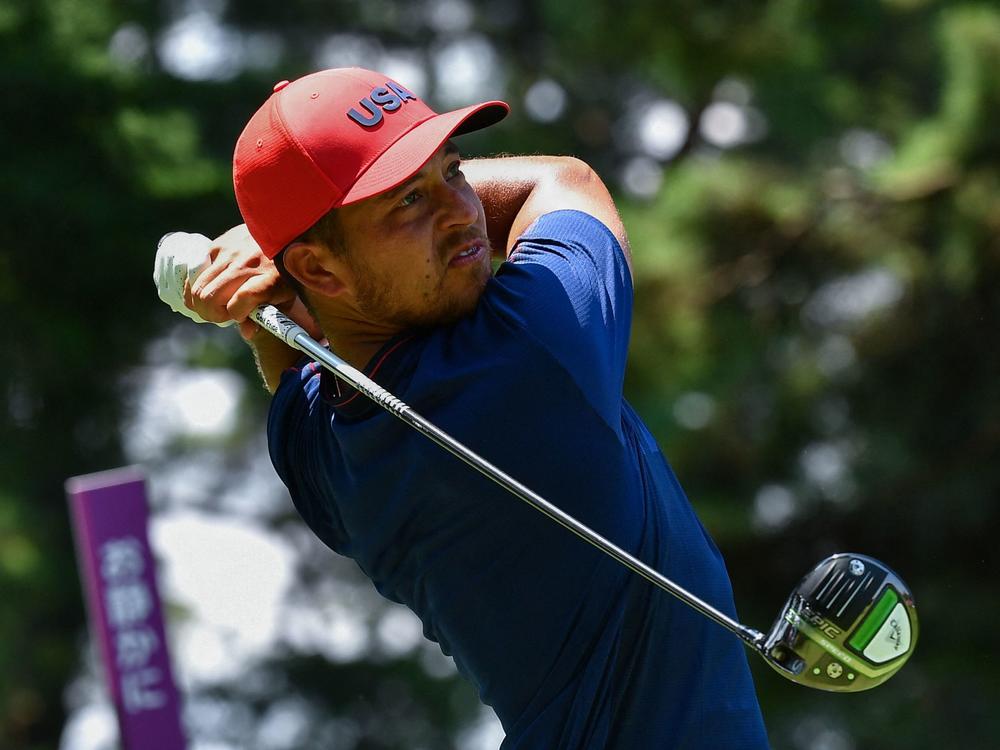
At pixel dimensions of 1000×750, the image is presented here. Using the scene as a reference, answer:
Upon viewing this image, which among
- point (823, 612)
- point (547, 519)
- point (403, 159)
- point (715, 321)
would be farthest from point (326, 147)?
point (715, 321)

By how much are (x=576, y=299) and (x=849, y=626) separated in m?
0.57

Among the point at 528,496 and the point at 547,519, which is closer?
the point at 528,496

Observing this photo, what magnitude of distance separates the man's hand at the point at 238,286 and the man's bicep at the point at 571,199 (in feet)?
1.27

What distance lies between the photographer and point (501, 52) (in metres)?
13.8

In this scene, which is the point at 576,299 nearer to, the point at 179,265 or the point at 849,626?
the point at 849,626

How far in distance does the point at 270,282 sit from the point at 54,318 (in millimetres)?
7999

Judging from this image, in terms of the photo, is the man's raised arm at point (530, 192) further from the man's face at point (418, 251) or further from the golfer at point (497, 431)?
the man's face at point (418, 251)

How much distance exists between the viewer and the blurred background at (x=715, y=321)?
8992 millimetres

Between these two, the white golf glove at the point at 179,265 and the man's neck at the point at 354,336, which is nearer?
the man's neck at the point at 354,336

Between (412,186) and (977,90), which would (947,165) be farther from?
(412,186)

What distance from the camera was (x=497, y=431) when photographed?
225 cm

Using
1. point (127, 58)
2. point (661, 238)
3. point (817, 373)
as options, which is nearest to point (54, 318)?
point (127, 58)

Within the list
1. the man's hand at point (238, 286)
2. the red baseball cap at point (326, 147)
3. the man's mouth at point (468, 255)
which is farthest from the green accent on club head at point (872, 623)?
the man's hand at point (238, 286)

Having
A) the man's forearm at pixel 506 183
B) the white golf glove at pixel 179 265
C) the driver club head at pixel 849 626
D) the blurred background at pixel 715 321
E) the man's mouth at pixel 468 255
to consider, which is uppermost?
the man's mouth at pixel 468 255
